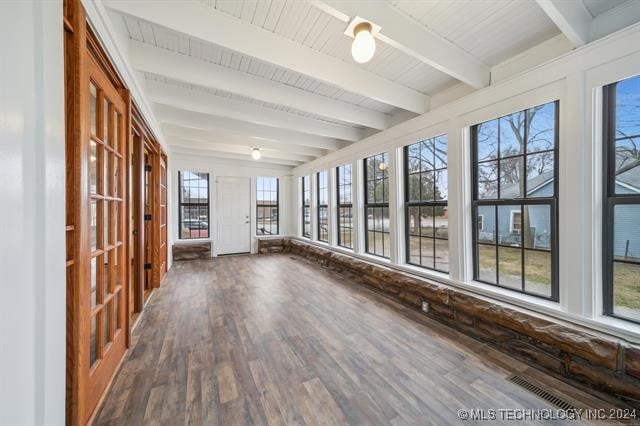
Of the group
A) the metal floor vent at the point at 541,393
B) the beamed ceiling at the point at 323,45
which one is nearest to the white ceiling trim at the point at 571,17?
the beamed ceiling at the point at 323,45

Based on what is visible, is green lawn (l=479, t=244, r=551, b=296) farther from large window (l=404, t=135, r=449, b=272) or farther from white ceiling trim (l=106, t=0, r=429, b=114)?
white ceiling trim (l=106, t=0, r=429, b=114)

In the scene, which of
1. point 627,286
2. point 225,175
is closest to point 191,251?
point 225,175

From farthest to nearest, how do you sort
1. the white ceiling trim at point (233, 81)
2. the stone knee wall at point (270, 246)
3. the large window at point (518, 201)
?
→ the stone knee wall at point (270, 246)
the white ceiling trim at point (233, 81)
the large window at point (518, 201)

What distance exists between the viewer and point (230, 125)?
4.08 metres

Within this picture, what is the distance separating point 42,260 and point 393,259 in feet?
11.8

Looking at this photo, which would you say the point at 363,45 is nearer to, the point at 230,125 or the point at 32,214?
the point at 32,214

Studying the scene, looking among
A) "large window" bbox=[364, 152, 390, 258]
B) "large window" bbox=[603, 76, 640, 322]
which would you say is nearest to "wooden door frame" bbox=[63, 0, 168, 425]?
"large window" bbox=[603, 76, 640, 322]

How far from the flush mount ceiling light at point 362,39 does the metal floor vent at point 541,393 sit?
2616 mm

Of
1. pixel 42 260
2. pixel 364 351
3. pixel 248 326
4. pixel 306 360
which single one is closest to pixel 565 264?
pixel 364 351

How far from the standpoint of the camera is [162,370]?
1.98 m

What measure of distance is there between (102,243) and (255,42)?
1939mm

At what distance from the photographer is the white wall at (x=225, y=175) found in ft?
20.0

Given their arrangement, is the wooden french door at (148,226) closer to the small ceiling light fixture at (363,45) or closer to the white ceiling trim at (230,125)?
the white ceiling trim at (230,125)

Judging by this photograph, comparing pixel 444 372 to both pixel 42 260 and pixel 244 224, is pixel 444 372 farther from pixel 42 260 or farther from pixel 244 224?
pixel 244 224
